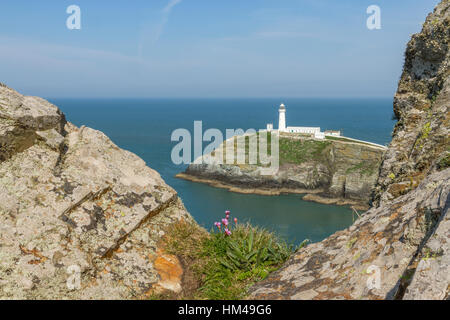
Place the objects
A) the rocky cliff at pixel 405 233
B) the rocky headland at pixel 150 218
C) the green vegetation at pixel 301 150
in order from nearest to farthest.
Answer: the rocky cliff at pixel 405 233
the rocky headland at pixel 150 218
the green vegetation at pixel 301 150

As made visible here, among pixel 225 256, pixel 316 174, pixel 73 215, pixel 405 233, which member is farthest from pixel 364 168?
pixel 73 215

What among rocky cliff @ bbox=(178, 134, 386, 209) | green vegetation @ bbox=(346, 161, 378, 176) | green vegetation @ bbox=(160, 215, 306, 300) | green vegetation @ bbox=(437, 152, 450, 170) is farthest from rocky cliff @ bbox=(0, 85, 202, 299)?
green vegetation @ bbox=(346, 161, 378, 176)

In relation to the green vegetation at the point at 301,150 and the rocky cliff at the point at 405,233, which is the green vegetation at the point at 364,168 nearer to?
the green vegetation at the point at 301,150

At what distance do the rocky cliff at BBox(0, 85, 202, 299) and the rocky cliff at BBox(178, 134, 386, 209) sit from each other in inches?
2002

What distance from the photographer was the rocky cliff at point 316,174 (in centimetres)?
5606

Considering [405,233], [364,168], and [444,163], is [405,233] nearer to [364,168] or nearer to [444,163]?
[444,163]

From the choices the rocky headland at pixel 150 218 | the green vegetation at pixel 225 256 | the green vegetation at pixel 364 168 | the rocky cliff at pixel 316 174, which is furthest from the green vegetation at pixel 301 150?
the green vegetation at pixel 225 256

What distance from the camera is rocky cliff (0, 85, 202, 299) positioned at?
4.46 metres

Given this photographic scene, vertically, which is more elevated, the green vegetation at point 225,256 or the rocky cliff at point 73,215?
the rocky cliff at point 73,215

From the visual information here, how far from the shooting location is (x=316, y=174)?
2409 inches

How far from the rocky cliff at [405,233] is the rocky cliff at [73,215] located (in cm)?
193

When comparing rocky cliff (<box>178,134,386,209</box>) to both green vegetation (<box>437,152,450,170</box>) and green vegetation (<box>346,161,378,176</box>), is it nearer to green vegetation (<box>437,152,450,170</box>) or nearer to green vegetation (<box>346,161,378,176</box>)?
green vegetation (<box>346,161,378,176</box>)

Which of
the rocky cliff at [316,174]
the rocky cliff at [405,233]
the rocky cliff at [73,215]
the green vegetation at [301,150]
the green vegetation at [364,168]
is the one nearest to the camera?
the rocky cliff at [405,233]

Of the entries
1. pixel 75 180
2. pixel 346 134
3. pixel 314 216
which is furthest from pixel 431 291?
pixel 346 134
